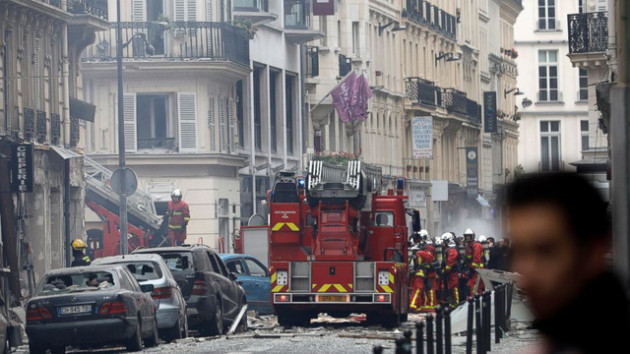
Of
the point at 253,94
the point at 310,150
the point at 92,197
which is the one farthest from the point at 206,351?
the point at 310,150

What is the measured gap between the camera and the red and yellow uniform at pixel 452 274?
3775cm

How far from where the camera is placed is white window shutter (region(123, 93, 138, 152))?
5169 cm

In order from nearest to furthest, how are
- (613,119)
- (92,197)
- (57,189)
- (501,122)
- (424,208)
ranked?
(613,119), (57,189), (92,197), (424,208), (501,122)

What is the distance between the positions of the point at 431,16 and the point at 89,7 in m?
44.9

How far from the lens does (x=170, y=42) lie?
51.9m

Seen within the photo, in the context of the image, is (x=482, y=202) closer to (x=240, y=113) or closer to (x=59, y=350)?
(x=240, y=113)

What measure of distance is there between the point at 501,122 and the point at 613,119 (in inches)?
4116

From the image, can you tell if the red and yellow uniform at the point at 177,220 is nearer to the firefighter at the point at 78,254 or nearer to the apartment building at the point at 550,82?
the firefighter at the point at 78,254

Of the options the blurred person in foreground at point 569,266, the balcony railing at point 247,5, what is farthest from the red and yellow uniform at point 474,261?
the blurred person in foreground at point 569,266

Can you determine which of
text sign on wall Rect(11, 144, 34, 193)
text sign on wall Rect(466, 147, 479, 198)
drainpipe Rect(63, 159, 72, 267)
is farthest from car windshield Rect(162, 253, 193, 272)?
text sign on wall Rect(466, 147, 479, 198)

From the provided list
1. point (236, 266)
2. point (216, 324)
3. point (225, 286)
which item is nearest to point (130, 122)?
point (236, 266)

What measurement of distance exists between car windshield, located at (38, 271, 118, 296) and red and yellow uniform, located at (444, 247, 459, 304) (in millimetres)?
15936

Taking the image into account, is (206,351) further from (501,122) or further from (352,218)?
(501,122)

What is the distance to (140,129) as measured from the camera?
171 ft
